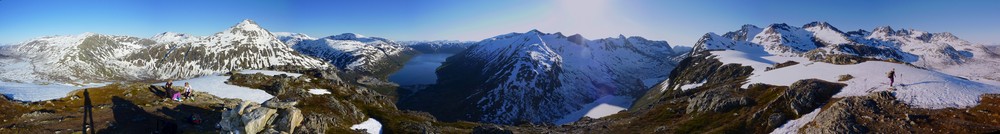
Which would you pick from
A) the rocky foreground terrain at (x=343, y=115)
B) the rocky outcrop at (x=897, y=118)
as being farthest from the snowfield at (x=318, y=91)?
the rocky outcrop at (x=897, y=118)

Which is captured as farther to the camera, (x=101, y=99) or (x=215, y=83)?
(x=215, y=83)

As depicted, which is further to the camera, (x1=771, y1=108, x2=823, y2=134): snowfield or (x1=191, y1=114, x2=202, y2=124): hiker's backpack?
(x1=771, y1=108, x2=823, y2=134): snowfield

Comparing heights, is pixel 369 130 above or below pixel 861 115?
below

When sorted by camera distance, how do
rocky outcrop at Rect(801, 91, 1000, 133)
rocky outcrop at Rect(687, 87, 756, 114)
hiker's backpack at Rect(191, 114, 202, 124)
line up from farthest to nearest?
rocky outcrop at Rect(687, 87, 756, 114), hiker's backpack at Rect(191, 114, 202, 124), rocky outcrop at Rect(801, 91, 1000, 133)

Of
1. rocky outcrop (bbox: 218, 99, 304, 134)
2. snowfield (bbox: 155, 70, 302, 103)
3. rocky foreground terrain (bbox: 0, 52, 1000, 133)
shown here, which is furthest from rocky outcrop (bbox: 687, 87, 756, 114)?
snowfield (bbox: 155, 70, 302, 103)

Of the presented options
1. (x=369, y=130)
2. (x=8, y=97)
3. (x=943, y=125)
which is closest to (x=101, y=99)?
(x=8, y=97)

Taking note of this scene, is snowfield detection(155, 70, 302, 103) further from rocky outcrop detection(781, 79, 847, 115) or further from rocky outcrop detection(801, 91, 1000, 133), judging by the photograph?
rocky outcrop detection(781, 79, 847, 115)

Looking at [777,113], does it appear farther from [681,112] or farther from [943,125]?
[681,112]
